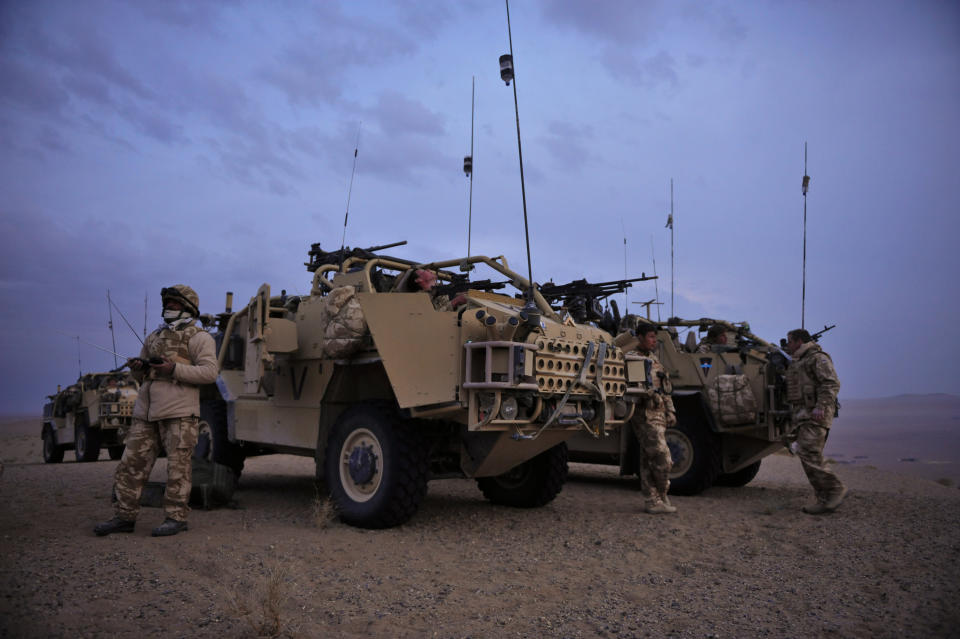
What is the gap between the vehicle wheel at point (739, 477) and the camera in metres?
9.18

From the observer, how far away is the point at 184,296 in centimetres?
536

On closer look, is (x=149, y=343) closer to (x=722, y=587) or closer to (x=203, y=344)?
(x=203, y=344)

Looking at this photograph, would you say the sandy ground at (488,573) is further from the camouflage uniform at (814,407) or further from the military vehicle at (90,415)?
the military vehicle at (90,415)

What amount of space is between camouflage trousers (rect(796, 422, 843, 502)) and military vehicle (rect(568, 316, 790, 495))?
2.66 feet

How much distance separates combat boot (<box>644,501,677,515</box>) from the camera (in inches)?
260

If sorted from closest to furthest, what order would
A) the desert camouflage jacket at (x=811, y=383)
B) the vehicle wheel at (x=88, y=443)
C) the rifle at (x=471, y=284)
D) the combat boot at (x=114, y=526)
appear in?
the combat boot at (x=114, y=526), the rifle at (x=471, y=284), the desert camouflage jacket at (x=811, y=383), the vehicle wheel at (x=88, y=443)

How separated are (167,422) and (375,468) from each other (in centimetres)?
165

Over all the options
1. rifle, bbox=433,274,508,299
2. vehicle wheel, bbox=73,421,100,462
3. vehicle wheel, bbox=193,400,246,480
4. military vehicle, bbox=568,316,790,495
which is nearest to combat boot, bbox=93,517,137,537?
vehicle wheel, bbox=193,400,246,480

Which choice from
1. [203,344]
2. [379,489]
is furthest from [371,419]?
[203,344]

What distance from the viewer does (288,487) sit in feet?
28.8

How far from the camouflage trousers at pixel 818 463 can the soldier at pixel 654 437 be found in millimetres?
1334

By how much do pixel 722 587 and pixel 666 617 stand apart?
2.49 ft

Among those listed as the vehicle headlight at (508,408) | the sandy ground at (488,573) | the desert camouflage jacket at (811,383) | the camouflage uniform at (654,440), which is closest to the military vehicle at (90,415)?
the sandy ground at (488,573)

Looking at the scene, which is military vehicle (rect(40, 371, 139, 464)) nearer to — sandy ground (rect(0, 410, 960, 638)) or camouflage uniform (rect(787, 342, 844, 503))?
sandy ground (rect(0, 410, 960, 638))
